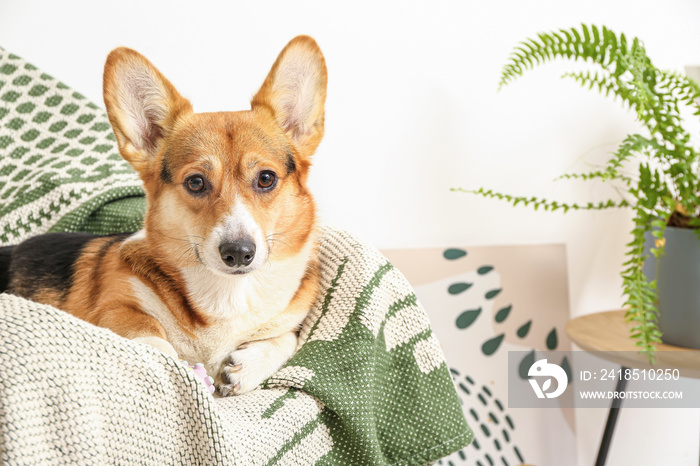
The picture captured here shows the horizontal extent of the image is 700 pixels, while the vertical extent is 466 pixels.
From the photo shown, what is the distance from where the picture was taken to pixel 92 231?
4.67ft

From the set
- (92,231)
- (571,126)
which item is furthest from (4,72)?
(571,126)

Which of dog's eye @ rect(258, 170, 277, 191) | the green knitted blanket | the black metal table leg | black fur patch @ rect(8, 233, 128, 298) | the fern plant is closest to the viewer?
the green knitted blanket

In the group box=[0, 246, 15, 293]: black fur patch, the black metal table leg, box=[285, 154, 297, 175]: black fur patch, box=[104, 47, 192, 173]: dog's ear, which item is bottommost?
the black metal table leg

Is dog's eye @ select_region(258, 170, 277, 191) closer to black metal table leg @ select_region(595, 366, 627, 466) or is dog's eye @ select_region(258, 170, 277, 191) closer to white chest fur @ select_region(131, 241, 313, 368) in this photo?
white chest fur @ select_region(131, 241, 313, 368)

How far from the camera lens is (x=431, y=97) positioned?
6.03 ft

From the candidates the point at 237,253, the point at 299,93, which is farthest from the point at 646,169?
the point at 237,253

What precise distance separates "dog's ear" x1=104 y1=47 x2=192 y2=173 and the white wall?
704 mm

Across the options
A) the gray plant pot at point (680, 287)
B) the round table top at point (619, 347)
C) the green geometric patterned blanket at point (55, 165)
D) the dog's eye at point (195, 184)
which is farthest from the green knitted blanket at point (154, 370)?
the gray plant pot at point (680, 287)

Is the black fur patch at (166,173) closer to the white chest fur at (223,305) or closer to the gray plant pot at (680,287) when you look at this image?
the white chest fur at (223,305)

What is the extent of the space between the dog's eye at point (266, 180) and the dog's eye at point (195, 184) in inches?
3.6

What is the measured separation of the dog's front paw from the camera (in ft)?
3.02

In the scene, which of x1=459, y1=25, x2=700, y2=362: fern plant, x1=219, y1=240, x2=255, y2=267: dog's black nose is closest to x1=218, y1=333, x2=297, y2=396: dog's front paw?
x1=219, y1=240, x2=255, y2=267: dog's black nose

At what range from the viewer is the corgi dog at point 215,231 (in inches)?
37.7

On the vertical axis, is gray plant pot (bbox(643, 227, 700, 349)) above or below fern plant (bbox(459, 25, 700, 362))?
below
